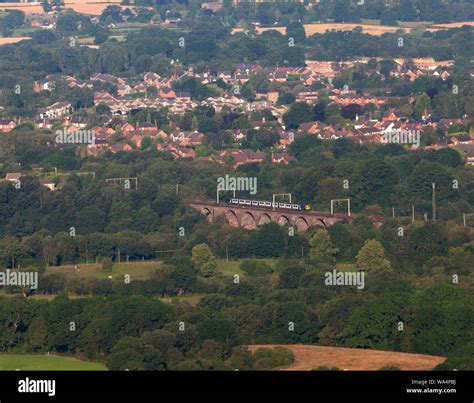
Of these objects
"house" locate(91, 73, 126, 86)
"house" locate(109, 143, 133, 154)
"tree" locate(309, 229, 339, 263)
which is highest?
"tree" locate(309, 229, 339, 263)

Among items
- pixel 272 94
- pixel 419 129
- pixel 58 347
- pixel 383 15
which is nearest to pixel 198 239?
pixel 58 347

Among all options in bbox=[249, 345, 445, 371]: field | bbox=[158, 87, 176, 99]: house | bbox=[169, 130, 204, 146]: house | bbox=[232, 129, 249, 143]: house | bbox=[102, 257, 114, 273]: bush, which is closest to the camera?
bbox=[249, 345, 445, 371]: field

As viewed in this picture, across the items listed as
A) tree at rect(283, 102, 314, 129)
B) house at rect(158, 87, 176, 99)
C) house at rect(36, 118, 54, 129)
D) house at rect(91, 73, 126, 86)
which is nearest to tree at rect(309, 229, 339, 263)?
tree at rect(283, 102, 314, 129)

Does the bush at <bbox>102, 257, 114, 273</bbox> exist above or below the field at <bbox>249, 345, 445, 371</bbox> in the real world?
below

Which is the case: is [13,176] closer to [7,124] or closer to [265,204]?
[265,204]

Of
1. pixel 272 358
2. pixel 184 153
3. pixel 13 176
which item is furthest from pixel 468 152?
pixel 272 358

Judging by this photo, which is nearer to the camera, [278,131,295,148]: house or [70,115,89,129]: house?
[278,131,295,148]: house

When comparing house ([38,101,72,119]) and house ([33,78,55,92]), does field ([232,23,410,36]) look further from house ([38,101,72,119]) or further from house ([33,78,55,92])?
house ([38,101,72,119])
